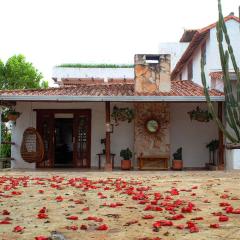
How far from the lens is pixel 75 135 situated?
1784cm

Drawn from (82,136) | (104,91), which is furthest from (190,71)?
(82,136)

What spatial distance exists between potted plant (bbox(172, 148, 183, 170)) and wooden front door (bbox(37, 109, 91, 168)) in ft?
10.4

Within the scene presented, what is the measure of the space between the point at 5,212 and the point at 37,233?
1.37m

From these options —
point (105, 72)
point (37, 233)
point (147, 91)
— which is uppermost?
point (105, 72)

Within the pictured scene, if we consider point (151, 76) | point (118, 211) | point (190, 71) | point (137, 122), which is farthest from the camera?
point (190, 71)

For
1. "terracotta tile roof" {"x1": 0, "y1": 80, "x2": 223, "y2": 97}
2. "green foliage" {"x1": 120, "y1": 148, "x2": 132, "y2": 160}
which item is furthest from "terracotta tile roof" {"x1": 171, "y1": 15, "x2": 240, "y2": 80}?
"green foliage" {"x1": 120, "y1": 148, "x2": 132, "y2": 160}

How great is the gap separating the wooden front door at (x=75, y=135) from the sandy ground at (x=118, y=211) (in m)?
7.48

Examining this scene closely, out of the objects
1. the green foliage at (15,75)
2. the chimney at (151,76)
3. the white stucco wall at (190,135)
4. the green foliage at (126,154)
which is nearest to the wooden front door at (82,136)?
the green foliage at (126,154)

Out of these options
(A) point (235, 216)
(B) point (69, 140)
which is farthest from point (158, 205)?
(B) point (69, 140)

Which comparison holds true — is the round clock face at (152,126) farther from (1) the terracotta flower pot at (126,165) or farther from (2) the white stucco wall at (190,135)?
(1) the terracotta flower pot at (126,165)

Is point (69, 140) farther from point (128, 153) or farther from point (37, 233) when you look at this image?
point (37, 233)

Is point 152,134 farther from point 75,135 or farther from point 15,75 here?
point 15,75

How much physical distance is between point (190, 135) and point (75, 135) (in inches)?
169

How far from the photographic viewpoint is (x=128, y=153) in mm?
16984
